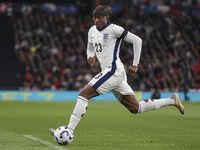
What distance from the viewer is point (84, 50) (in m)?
24.8

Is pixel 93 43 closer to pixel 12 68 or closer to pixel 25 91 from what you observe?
pixel 25 91

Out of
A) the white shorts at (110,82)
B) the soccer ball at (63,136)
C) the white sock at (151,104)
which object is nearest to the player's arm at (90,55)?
the white shorts at (110,82)

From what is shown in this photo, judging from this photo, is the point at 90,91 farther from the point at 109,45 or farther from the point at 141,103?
the point at 141,103

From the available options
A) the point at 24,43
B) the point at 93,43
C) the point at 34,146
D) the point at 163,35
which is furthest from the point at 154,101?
the point at 163,35

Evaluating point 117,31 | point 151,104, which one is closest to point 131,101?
point 151,104

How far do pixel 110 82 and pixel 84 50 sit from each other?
18504mm

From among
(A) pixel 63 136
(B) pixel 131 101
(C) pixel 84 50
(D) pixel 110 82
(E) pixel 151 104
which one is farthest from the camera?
(C) pixel 84 50

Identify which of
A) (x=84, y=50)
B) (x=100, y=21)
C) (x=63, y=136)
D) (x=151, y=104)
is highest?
(x=100, y=21)

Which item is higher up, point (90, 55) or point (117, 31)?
point (117, 31)

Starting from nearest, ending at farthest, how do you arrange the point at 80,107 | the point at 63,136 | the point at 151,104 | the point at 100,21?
the point at 63,136 → the point at 80,107 → the point at 100,21 → the point at 151,104

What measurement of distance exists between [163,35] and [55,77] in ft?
27.0

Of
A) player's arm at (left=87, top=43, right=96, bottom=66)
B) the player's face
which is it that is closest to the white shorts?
player's arm at (left=87, top=43, right=96, bottom=66)

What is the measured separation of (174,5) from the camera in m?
27.4

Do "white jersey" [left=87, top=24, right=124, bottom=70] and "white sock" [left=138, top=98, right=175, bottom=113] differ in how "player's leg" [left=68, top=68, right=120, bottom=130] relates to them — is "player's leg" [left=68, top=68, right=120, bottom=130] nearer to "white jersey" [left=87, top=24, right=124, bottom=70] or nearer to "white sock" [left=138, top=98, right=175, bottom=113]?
"white jersey" [left=87, top=24, right=124, bottom=70]
